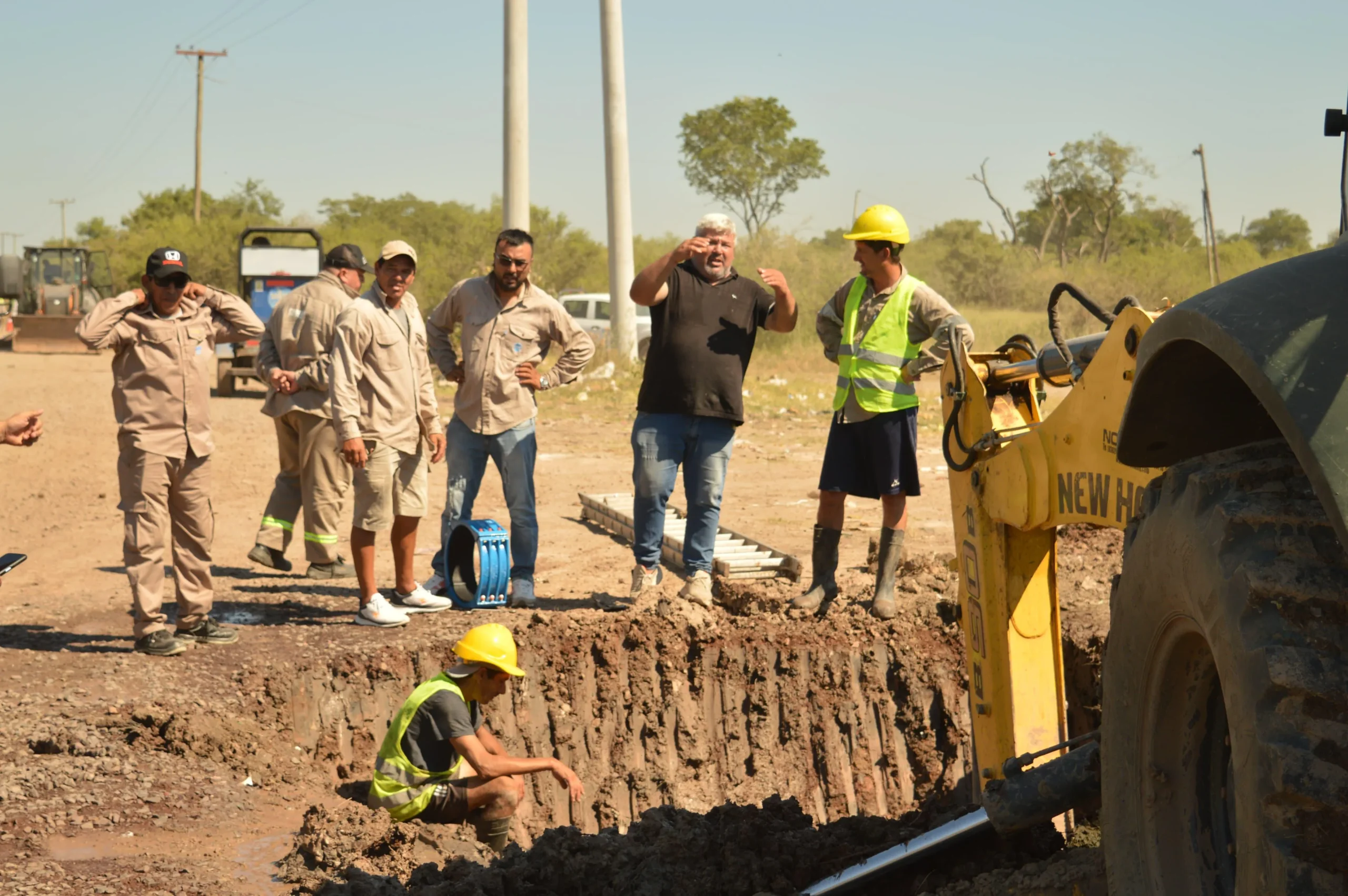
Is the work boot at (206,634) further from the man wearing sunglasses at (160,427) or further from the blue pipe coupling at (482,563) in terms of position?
the blue pipe coupling at (482,563)

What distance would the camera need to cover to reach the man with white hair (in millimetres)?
7379

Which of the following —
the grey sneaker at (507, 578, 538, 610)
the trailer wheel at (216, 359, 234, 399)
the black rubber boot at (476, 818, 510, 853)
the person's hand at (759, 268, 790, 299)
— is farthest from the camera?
the trailer wheel at (216, 359, 234, 399)

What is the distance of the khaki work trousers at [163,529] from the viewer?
22.0 feet

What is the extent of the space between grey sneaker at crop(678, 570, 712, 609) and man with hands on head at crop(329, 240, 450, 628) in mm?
1496

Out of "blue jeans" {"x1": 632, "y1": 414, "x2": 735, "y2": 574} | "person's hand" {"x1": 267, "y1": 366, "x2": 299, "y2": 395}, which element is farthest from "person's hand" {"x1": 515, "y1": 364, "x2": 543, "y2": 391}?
"person's hand" {"x1": 267, "y1": 366, "x2": 299, "y2": 395}

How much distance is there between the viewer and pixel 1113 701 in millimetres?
2434

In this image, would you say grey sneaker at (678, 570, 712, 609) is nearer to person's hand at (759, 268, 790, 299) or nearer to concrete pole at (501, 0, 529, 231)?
person's hand at (759, 268, 790, 299)

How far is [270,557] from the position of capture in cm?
893

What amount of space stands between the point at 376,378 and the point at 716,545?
2.94m

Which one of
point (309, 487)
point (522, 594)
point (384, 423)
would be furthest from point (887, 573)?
point (309, 487)

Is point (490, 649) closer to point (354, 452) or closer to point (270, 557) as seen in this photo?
point (354, 452)

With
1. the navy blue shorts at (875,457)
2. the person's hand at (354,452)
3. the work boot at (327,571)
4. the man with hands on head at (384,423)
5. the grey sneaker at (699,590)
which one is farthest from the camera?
the work boot at (327,571)

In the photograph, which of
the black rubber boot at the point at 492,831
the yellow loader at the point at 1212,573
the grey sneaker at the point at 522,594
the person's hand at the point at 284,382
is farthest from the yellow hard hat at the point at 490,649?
the person's hand at the point at 284,382

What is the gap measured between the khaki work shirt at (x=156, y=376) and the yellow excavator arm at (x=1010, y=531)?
4.21m
